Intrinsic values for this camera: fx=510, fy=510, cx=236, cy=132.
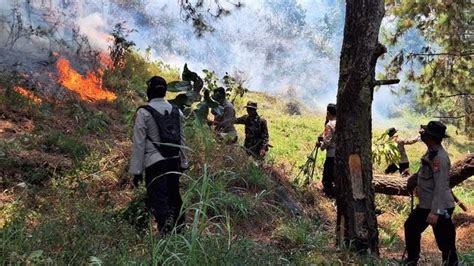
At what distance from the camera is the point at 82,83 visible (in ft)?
36.5

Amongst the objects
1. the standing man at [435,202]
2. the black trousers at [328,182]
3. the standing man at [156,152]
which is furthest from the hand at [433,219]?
the black trousers at [328,182]

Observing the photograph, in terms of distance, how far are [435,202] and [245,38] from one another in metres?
21.3

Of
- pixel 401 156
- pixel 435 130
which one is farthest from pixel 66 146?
pixel 401 156

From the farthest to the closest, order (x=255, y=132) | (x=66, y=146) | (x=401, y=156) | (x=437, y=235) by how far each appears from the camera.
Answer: (x=401, y=156), (x=255, y=132), (x=66, y=146), (x=437, y=235)

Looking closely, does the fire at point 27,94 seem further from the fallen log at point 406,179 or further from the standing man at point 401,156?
the standing man at point 401,156

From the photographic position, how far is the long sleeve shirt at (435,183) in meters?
4.82

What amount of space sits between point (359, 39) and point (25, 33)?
356 inches

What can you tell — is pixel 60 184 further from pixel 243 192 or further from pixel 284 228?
pixel 284 228

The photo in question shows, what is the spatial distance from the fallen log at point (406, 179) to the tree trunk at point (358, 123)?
3.90 metres

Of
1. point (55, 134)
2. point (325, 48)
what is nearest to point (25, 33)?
point (55, 134)

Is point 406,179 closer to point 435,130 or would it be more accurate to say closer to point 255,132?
point 255,132

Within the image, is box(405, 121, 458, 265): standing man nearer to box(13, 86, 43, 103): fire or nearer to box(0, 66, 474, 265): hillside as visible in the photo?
box(0, 66, 474, 265): hillside

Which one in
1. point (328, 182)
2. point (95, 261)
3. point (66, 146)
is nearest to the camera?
point (95, 261)

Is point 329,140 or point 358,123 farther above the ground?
point 358,123
